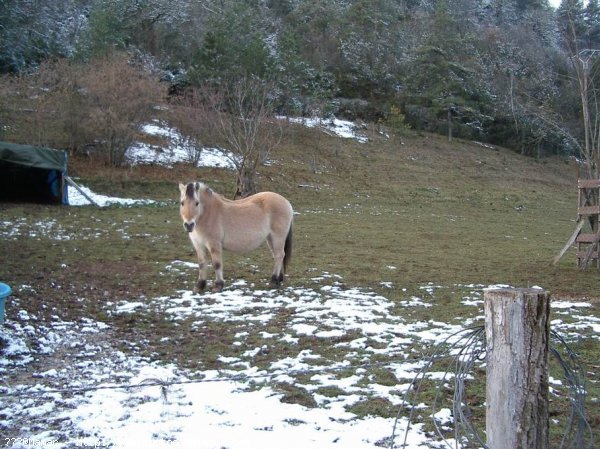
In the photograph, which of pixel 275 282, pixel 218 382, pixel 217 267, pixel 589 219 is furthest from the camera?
pixel 589 219

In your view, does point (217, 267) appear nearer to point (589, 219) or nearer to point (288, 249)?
point (288, 249)

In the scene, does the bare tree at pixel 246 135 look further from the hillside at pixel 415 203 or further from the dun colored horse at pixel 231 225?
the dun colored horse at pixel 231 225

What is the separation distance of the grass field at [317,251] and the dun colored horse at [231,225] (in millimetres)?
560

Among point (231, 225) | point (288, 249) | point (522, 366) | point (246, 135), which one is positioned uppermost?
point (246, 135)

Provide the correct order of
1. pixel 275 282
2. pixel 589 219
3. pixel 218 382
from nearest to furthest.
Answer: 1. pixel 218 382
2. pixel 275 282
3. pixel 589 219

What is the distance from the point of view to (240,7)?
4359cm

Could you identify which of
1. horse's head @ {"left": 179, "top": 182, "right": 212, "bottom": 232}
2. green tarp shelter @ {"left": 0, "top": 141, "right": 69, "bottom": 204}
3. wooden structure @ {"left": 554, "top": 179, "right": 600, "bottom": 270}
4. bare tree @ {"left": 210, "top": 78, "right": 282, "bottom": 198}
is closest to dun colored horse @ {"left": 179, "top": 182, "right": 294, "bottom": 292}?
horse's head @ {"left": 179, "top": 182, "right": 212, "bottom": 232}

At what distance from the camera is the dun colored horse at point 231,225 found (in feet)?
26.4

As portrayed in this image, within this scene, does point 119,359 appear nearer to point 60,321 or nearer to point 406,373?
point 60,321

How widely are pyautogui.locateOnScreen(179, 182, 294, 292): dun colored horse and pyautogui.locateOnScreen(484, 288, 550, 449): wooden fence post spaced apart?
5744mm

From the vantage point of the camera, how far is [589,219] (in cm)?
1112

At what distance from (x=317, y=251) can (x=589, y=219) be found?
541 cm

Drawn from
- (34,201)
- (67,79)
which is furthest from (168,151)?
(34,201)

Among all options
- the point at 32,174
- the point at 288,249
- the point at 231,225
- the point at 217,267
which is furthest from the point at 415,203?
the point at 217,267
